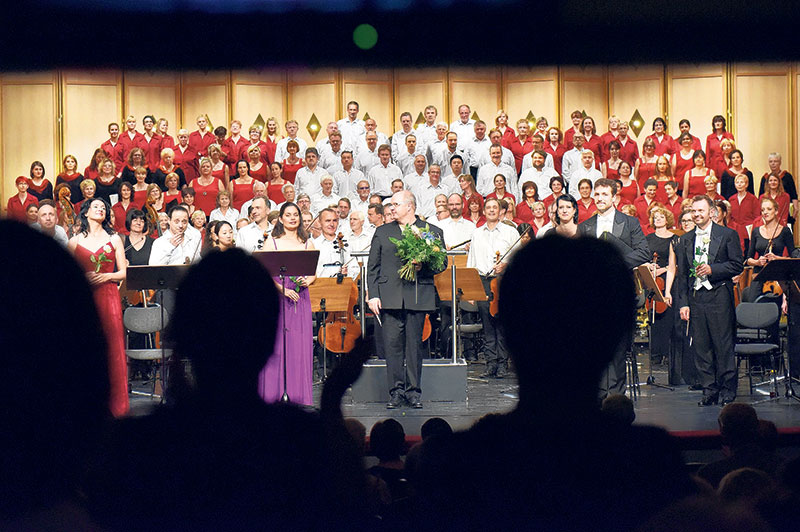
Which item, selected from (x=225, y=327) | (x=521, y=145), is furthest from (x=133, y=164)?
(x=225, y=327)

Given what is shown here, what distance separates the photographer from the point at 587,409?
1350mm

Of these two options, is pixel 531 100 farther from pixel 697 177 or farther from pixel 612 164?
pixel 697 177

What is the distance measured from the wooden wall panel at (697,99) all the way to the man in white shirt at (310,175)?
7643 millimetres

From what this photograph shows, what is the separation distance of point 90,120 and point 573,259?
61.5ft

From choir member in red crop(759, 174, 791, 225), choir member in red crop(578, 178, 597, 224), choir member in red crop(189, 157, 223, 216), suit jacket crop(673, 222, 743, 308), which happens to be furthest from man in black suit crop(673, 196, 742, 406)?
choir member in red crop(189, 157, 223, 216)

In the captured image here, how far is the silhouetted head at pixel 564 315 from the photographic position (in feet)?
4.35

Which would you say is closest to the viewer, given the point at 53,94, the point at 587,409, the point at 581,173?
the point at 587,409

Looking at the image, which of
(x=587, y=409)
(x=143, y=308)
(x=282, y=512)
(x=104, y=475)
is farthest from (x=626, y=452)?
(x=143, y=308)

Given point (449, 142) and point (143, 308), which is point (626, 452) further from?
point (449, 142)

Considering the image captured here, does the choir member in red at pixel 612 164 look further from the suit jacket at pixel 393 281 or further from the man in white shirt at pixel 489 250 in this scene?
the suit jacket at pixel 393 281

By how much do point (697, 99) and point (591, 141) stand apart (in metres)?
4.02

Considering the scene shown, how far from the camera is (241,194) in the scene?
14.5 m

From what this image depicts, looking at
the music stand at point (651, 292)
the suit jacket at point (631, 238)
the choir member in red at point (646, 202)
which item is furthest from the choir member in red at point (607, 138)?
the suit jacket at point (631, 238)

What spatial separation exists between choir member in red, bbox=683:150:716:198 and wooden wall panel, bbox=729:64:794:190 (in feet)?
14.1
